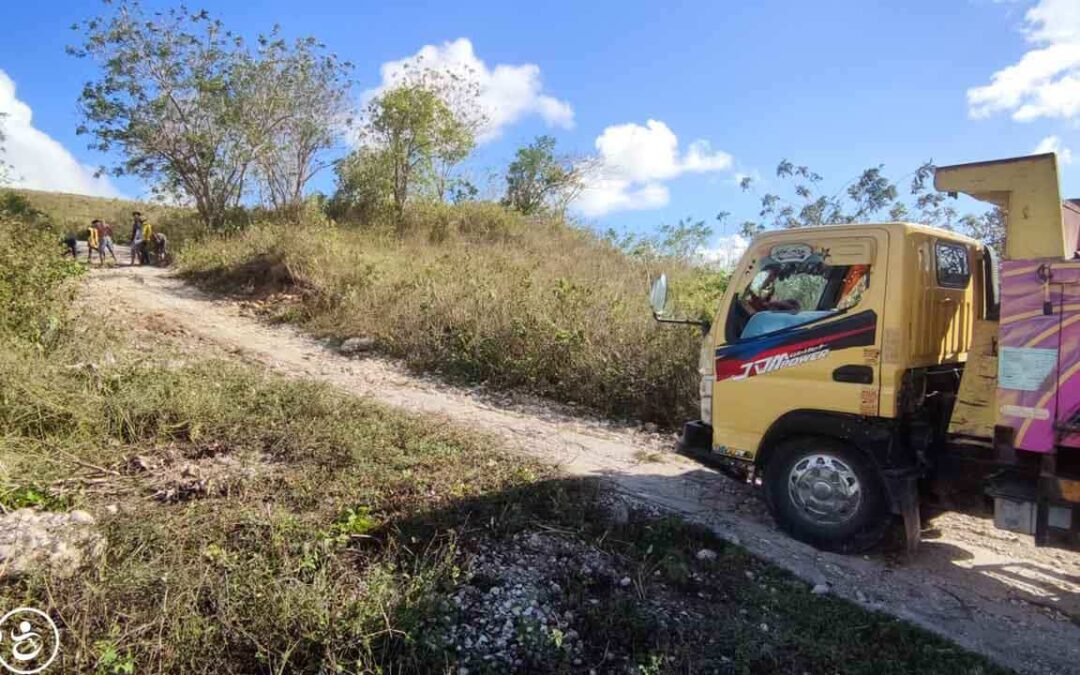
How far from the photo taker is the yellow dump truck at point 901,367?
3326mm

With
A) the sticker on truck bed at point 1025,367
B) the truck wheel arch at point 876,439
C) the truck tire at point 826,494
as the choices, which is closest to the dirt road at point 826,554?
the truck tire at point 826,494

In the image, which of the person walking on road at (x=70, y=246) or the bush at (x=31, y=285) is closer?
the bush at (x=31, y=285)

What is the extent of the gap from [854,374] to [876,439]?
41 cm

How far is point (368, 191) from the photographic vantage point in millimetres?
19422

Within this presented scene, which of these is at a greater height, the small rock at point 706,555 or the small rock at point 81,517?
the small rock at point 81,517

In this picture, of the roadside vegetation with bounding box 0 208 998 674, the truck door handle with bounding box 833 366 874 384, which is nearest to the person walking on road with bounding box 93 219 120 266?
the roadside vegetation with bounding box 0 208 998 674

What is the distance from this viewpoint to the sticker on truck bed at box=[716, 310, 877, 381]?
397cm

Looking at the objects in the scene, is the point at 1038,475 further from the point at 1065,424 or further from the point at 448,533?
the point at 448,533

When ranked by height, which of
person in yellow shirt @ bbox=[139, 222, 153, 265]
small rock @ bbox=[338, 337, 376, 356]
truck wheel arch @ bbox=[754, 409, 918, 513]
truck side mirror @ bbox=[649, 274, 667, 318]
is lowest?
truck wheel arch @ bbox=[754, 409, 918, 513]

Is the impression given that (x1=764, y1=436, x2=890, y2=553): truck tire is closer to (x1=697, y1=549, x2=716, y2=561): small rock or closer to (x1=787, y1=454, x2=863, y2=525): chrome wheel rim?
(x1=787, y1=454, x2=863, y2=525): chrome wheel rim

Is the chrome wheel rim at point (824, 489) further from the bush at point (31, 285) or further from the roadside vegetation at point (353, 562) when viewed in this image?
the bush at point (31, 285)

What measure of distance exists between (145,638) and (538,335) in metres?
6.40

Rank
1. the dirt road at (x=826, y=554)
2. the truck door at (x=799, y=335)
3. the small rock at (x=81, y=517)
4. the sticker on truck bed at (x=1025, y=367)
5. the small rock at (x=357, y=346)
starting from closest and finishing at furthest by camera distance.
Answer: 1. the sticker on truck bed at (x=1025, y=367)
2. the dirt road at (x=826, y=554)
3. the small rock at (x=81, y=517)
4. the truck door at (x=799, y=335)
5. the small rock at (x=357, y=346)

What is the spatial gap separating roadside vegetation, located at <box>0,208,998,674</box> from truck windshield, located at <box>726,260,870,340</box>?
4.82ft
